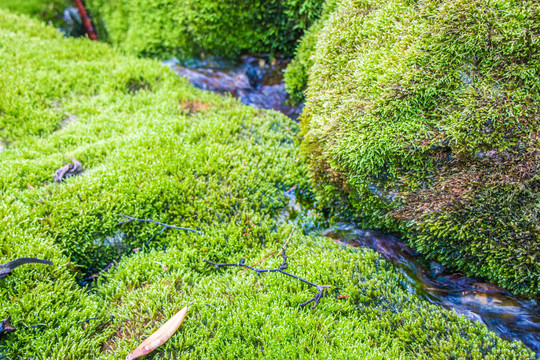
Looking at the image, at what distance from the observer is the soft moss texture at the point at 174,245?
2.54 metres

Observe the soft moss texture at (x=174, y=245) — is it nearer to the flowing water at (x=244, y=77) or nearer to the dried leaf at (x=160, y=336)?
the dried leaf at (x=160, y=336)

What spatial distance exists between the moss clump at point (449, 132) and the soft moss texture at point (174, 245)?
0.67 metres

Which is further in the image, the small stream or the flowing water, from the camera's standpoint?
the flowing water

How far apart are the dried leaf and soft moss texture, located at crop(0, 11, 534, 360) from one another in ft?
0.20

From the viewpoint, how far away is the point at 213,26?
6.16 meters

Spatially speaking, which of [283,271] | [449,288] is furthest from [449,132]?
[283,271]

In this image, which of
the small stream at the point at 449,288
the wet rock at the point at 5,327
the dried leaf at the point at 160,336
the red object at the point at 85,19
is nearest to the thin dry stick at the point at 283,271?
the dried leaf at the point at 160,336

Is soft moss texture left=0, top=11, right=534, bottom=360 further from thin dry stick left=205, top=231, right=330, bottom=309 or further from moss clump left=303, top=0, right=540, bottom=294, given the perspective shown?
moss clump left=303, top=0, right=540, bottom=294

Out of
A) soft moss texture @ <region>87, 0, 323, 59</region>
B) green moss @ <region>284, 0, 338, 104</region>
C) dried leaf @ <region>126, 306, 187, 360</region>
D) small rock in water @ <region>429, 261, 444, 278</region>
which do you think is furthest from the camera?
soft moss texture @ <region>87, 0, 323, 59</region>

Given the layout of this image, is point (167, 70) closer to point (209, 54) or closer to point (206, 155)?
point (209, 54)

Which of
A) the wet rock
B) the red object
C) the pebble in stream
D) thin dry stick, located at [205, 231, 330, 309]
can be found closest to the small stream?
the pebble in stream

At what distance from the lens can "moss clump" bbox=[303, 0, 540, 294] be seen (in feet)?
8.95

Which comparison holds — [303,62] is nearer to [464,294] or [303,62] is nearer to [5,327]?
[464,294]

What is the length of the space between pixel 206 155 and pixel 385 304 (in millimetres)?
2820
